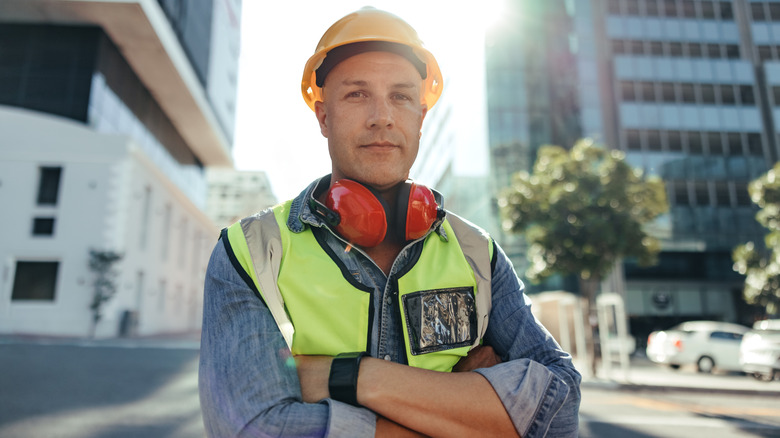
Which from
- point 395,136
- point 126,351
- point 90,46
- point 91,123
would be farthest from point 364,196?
point 90,46

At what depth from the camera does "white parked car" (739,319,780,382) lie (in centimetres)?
1316

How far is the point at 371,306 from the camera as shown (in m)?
1.42

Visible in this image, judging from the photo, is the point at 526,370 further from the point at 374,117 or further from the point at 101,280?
the point at 101,280

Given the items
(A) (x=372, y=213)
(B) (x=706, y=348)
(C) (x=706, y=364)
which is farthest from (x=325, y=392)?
(C) (x=706, y=364)

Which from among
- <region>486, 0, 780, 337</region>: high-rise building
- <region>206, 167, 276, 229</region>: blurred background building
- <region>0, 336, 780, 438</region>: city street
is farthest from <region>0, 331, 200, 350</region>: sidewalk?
<region>206, 167, 276, 229</region>: blurred background building

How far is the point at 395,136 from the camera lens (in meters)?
1.59

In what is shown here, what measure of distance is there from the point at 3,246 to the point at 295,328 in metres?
24.1

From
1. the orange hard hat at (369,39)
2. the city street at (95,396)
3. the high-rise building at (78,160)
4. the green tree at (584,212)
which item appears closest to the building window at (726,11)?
the green tree at (584,212)

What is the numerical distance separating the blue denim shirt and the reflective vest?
0.03 m

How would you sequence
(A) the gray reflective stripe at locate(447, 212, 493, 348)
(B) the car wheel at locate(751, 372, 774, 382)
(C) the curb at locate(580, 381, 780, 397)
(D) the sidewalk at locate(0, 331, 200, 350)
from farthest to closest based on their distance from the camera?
(D) the sidewalk at locate(0, 331, 200, 350) → (B) the car wheel at locate(751, 372, 774, 382) → (C) the curb at locate(580, 381, 780, 397) → (A) the gray reflective stripe at locate(447, 212, 493, 348)

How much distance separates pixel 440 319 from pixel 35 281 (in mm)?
23816

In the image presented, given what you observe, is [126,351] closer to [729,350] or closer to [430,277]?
[430,277]

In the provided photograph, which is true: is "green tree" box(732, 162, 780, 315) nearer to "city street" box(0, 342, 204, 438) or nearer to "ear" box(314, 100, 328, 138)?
"city street" box(0, 342, 204, 438)

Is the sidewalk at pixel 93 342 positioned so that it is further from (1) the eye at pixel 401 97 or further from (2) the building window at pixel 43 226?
(1) the eye at pixel 401 97
